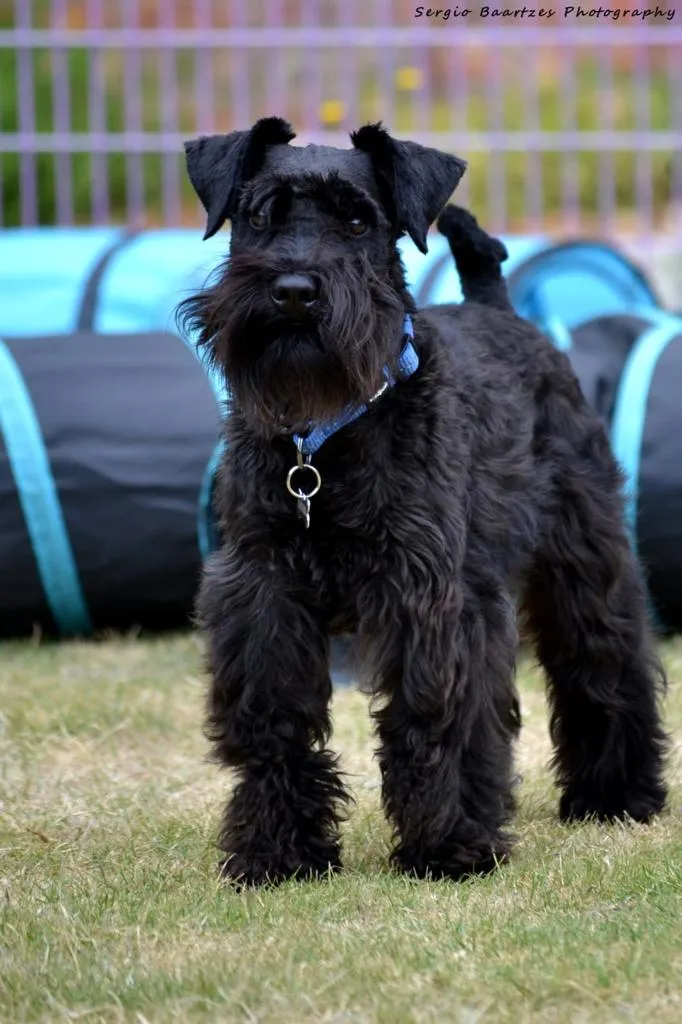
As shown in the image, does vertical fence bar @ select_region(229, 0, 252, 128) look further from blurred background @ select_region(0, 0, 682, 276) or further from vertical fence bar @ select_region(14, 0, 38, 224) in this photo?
vertical fence bar @ select_region(14, 0, 38, 224)

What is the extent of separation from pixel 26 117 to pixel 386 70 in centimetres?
221

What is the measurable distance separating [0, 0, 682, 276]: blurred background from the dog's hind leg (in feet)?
19.4

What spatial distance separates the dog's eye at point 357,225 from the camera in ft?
12.4

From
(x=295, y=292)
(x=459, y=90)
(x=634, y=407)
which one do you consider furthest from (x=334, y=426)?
Result: (x=459, y=90)

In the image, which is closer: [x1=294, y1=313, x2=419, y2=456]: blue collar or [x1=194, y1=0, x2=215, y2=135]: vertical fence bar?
[x1=294, y1=313, x2=419, y2=456]: blue collar

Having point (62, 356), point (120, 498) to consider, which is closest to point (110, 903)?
point (120, 498)

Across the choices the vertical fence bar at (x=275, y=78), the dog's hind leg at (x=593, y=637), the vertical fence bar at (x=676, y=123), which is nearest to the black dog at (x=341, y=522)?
the dog's hind leg at (x=593, y=637)

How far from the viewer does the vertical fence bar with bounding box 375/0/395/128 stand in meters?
10.1

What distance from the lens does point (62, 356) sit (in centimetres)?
704

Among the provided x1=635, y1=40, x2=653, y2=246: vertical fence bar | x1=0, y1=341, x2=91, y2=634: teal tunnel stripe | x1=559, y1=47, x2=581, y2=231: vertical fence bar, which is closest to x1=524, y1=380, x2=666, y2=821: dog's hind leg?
x1=0, y1=341, x2=91, y2=634: teal tunnel stripe

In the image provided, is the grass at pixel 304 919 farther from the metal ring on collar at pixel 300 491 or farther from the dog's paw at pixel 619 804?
the metal ring on collar at pixel 300 491

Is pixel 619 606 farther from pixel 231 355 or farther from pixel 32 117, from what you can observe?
pixel 32 117

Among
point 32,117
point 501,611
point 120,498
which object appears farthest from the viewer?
point 32,117

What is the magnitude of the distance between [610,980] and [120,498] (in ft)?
13.7
